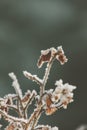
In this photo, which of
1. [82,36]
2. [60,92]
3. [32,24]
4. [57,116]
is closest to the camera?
[60,92]

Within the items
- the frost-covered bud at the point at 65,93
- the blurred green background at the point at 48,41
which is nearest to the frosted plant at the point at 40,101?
the frost-covered bud at the point at 65,93

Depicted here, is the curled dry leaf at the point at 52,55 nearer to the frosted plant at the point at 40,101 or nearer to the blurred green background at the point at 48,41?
the frosted plant at the point at 40,101

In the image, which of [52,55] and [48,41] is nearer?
[52,55]

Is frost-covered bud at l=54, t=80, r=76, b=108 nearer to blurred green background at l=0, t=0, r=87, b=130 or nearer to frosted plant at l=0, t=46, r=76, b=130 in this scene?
frosted plant at l=0, t=46, r=76, b=130

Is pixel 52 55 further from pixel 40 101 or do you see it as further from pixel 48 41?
pixel 48 41

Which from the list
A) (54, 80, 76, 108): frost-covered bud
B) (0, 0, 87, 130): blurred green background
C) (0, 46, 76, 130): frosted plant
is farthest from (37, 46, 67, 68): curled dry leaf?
(0, 0, 87, 130): blurred green background

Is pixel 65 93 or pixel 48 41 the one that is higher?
pixel 48 41

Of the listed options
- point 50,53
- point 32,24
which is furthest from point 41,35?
point 50,53

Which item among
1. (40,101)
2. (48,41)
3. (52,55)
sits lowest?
(40,101)

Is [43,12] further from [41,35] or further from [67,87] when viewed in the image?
[67,87]

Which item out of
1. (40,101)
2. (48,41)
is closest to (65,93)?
(40,101)
